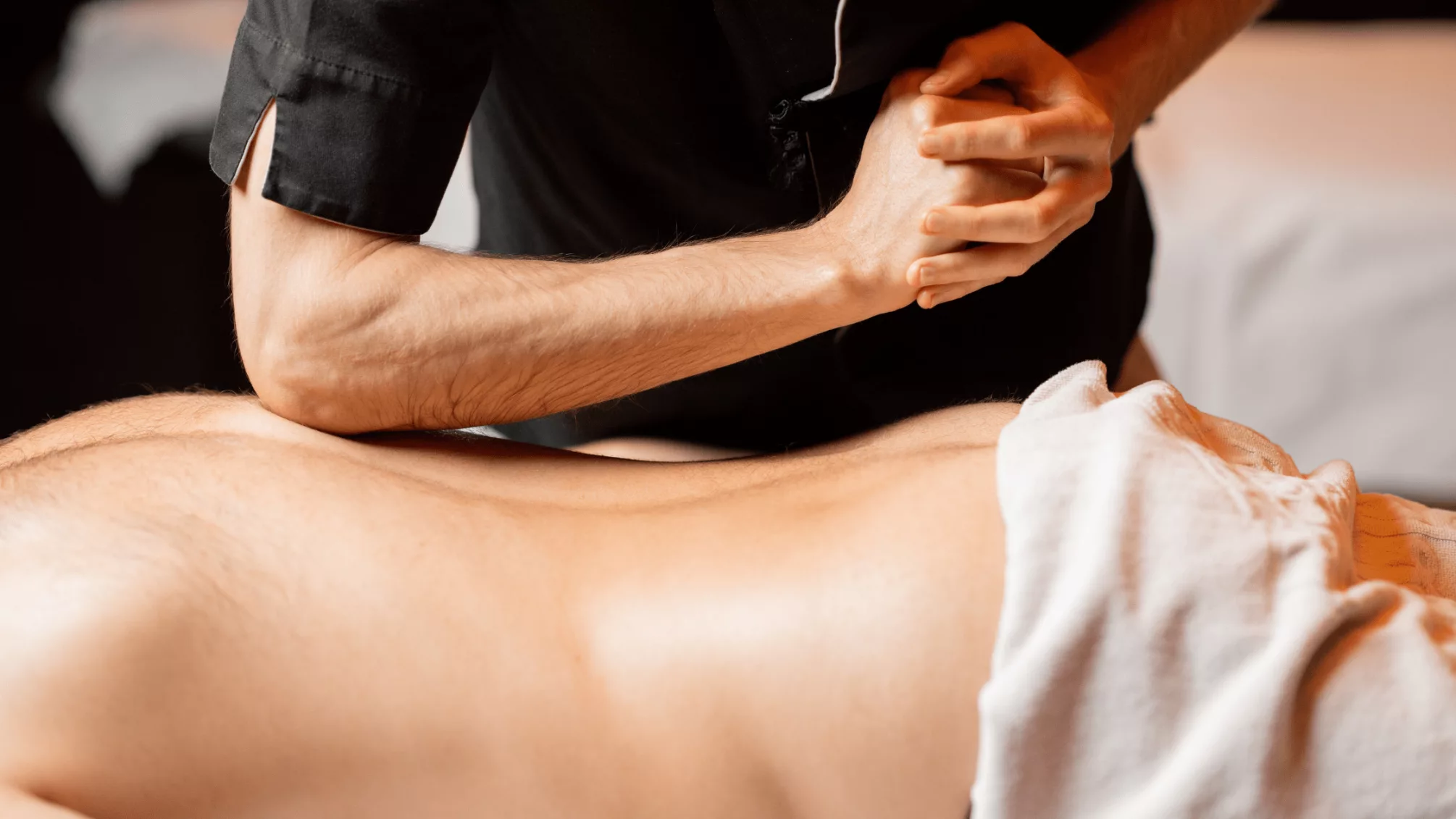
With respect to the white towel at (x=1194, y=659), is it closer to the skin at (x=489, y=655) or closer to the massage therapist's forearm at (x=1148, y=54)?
the skin at (x=489, y=655)

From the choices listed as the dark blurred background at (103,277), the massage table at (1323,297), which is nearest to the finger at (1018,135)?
the massage table at (1323,297)

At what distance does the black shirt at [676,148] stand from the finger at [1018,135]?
0.09m

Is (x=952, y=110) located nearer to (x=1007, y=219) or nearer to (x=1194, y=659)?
(x=1007, y=219)

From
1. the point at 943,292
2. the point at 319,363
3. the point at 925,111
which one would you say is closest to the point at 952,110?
the point at 925,111

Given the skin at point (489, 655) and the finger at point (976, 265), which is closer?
the skin at point (489, 655)

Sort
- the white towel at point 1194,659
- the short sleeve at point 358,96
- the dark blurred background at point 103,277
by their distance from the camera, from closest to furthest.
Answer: the white towel at point 1194,659 → the short sleeve at point 358,96 → the dark blurred background at point 103,277

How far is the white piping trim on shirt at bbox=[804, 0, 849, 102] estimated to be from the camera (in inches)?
33.3

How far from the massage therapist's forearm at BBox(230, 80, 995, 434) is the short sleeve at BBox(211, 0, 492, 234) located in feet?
0.08

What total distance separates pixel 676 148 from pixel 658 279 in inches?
7.1

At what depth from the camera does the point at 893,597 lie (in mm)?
669

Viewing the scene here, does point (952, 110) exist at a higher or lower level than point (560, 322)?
higher

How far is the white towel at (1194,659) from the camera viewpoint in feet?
2.02

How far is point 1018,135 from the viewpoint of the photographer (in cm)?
85

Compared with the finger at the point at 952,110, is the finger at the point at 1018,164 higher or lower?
lower
